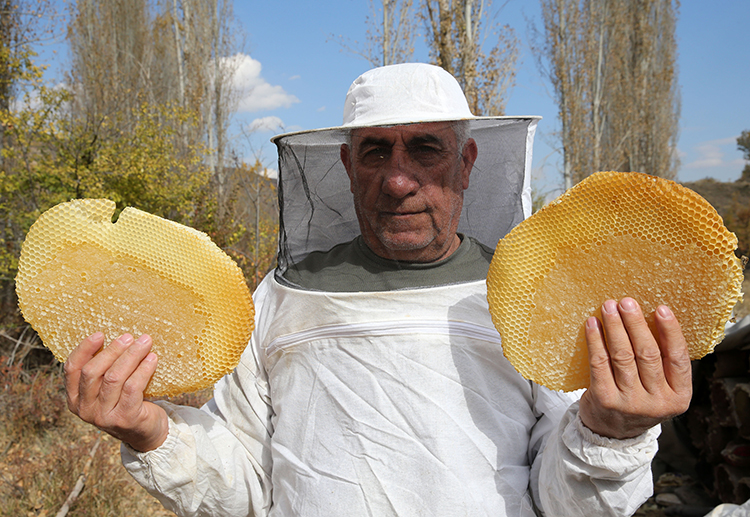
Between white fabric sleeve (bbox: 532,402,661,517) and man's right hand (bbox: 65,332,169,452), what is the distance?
3.26ft

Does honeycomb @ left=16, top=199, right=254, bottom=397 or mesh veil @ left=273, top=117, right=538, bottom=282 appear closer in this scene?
honeycomb @ left=16, top=199, right=254, bottom=397

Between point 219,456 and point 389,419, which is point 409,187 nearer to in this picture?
point 389,419

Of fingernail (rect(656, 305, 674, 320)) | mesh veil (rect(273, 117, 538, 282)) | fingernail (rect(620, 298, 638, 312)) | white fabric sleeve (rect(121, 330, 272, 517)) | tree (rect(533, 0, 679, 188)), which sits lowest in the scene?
white fabric sleeve (rect(121, 330, 272, 517))

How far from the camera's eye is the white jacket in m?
1.22

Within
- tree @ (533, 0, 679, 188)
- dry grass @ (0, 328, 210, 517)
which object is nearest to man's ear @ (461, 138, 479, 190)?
dry grass @ (0, 328, 210, 517)

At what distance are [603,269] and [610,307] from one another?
0.11 metres

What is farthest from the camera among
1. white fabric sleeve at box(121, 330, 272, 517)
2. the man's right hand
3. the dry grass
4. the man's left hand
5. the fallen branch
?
the dry grass

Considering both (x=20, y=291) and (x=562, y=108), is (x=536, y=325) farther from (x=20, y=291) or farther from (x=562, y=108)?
(x=562, y=108)

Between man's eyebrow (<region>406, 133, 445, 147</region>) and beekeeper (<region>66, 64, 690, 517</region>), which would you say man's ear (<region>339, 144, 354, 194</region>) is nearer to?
beekeeper (<region>66, 64, 690, 517</region>)

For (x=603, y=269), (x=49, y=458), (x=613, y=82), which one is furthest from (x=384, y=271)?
(x=613, y=82)

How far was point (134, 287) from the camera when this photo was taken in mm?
1209

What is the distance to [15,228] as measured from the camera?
244 inches

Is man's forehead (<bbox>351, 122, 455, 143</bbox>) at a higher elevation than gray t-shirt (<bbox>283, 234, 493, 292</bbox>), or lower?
higher

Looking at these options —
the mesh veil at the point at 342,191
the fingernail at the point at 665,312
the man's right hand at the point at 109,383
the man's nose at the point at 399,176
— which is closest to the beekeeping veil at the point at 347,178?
the mesh veil at the point at 342,191
